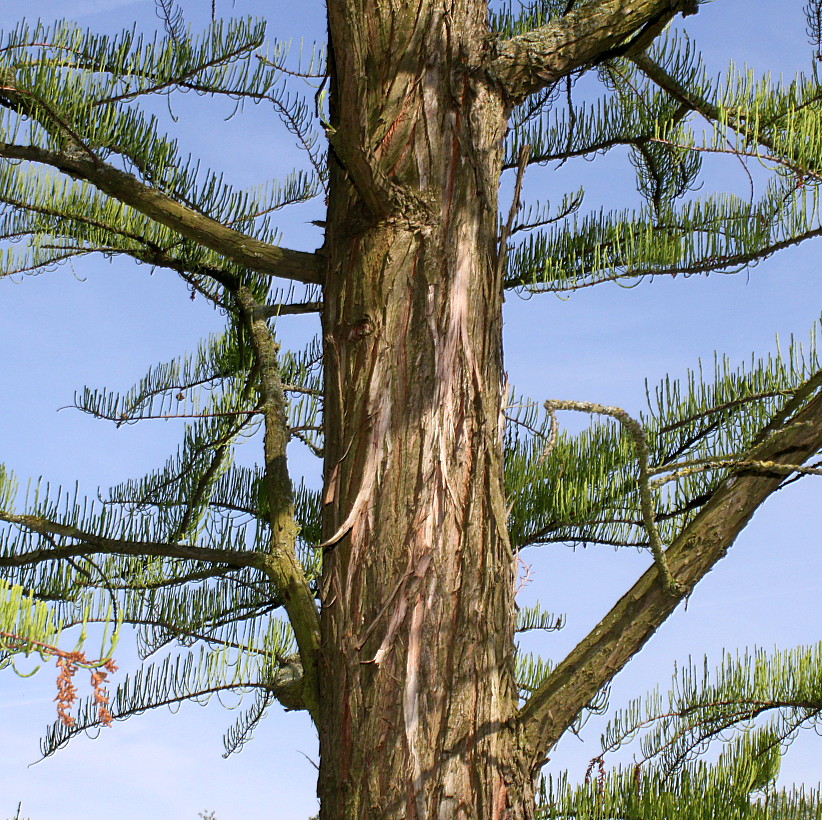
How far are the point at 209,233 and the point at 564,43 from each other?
2.40 ft

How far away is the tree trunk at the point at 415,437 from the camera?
1245 mm

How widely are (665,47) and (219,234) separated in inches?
56.2

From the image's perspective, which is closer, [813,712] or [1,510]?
[1,510]

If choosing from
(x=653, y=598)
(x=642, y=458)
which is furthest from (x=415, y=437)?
(x=653, y=598)

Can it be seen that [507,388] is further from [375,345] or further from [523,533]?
[523,533]

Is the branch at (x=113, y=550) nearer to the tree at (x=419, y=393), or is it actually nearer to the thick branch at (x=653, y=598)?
the tree at (x=419, y=393)

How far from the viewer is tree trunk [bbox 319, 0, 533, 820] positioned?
125 centimetres

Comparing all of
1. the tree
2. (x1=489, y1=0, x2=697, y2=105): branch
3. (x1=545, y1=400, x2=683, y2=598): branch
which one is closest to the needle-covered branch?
the tree

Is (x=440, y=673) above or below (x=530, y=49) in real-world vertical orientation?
below

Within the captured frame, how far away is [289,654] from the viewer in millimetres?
2406

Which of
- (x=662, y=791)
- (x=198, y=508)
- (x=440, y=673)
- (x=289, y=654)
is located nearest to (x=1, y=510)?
→ (x=198, y=508)

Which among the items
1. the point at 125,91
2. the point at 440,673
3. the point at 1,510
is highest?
the point at 125,91

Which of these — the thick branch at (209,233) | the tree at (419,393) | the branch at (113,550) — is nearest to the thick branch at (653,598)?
the tree at (419,393)

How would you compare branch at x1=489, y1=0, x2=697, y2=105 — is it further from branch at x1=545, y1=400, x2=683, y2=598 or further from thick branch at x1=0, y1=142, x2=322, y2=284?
branch at x1=545, y1=400, x2=683, y2=598
